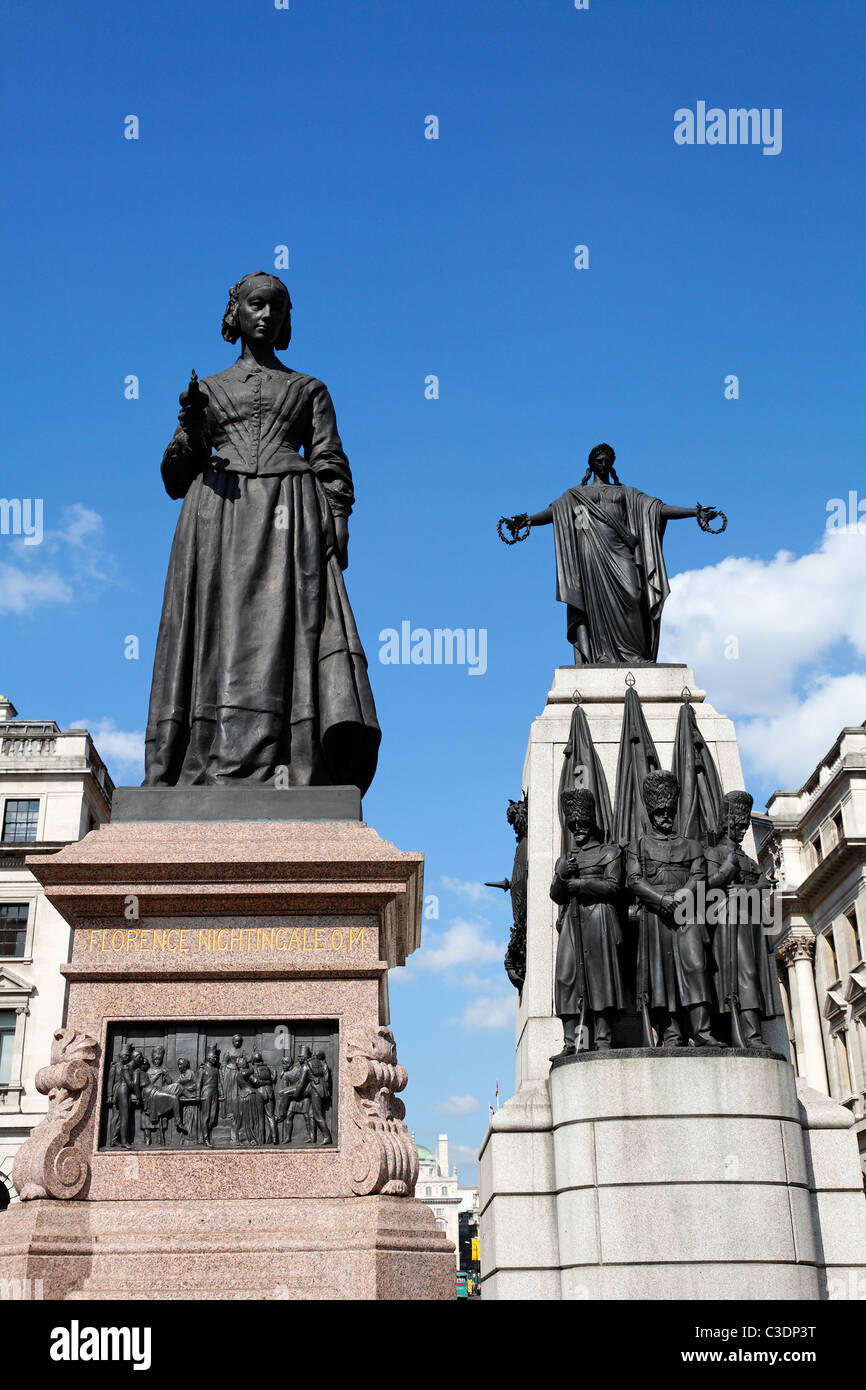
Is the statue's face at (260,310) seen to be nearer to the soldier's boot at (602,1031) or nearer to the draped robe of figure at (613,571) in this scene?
the draped robe of figure at (613,571)

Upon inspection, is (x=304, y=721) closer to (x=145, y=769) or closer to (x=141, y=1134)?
(x=145, y=769)

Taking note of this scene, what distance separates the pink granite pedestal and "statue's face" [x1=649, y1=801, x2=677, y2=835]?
355cm

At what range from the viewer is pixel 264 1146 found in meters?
8.92

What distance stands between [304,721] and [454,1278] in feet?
15.2

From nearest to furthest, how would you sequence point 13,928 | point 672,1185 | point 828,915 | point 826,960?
point 672,1185, point 13,928, point 828,915, point 826,960

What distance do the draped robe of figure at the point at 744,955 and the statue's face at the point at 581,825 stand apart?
1261 millimetres

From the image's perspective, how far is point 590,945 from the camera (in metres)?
12.2

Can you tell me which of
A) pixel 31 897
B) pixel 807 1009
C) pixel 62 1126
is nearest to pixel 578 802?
pixel 62 1126

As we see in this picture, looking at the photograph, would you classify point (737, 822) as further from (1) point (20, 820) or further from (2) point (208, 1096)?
(1) point (20, 820)

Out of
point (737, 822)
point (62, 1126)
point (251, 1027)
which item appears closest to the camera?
point (62, 1126)

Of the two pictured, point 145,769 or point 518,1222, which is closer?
point 145,769

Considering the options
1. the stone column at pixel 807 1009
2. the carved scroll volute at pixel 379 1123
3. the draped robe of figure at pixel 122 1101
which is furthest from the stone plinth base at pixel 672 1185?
the stone column at pixel 807 1009

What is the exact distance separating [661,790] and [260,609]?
4428 mm

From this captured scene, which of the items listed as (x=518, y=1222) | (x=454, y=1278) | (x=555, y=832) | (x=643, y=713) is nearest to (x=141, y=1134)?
(x=454, y=1278)
